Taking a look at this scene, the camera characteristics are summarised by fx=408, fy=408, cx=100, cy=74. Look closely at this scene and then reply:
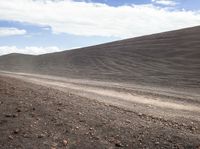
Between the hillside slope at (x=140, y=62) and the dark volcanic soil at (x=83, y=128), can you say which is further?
the hillside slope at (x=140, y=62)

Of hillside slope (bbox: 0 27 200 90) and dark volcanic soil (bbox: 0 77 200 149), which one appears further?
hillside slope (bbox: 0 27 200 90)

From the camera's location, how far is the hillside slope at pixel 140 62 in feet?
95.2

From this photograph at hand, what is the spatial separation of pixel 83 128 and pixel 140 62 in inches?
1116

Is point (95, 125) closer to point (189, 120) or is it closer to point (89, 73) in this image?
point (189, 120)

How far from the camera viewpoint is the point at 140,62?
121 feet

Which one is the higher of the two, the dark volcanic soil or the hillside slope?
the hillside slope

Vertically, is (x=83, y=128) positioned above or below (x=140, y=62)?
below

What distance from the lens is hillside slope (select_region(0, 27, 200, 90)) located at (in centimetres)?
2901

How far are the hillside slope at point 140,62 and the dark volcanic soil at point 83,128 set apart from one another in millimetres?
13699

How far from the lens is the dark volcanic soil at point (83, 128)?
26.7 feet

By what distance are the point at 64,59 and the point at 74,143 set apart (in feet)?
133

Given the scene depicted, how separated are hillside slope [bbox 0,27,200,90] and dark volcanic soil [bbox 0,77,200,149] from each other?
539 inches

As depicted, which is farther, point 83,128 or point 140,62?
point 140,62

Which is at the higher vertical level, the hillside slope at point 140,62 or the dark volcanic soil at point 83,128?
the hillside slope at point 140,62
